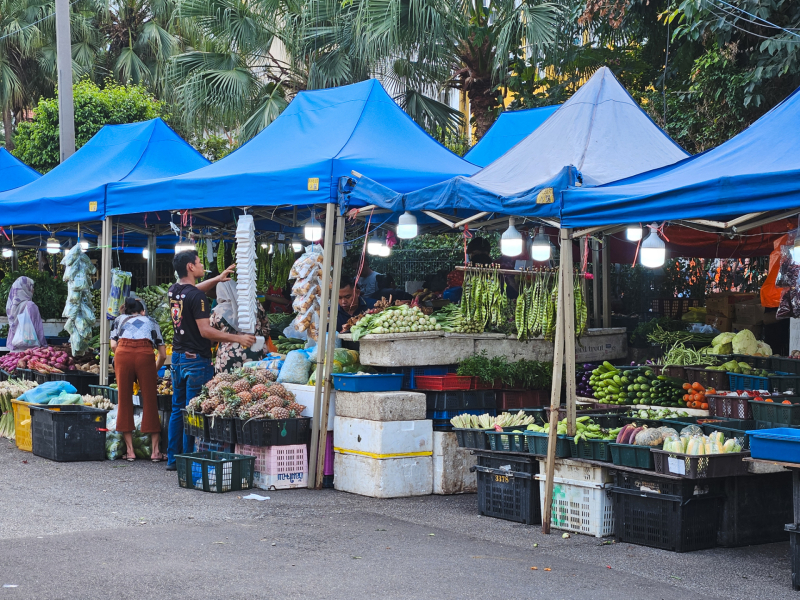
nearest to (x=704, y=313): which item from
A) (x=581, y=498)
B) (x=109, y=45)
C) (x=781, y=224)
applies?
(x=781, y=224)

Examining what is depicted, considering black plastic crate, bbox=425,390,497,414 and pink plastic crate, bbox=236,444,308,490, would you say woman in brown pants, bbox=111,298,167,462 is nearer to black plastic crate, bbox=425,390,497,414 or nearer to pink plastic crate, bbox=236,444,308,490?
pink plastic crate, bbox=236,444,308,490

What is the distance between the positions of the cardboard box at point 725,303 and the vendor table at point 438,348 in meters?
4.04

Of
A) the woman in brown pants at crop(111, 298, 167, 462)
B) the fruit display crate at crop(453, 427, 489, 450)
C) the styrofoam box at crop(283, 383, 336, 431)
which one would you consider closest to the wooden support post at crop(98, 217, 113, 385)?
the woman in brown pants at crop(111, 298, 167, 462)

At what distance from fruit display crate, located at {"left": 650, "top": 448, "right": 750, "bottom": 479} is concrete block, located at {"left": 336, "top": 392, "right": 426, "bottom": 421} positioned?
272cm

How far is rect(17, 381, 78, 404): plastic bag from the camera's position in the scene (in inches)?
458

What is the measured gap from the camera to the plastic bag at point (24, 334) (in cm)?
1443

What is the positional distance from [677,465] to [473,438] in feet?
6.78

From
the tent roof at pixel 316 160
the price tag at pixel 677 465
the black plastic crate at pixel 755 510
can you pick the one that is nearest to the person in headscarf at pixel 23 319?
the tent roof at pixel 316 160

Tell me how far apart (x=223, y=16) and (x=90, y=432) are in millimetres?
10456

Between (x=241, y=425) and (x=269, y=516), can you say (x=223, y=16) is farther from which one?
(x=269, y=516)

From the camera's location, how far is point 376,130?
1027cm

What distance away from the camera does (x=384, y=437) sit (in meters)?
8.84

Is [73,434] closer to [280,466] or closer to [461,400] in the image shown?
[280,466]

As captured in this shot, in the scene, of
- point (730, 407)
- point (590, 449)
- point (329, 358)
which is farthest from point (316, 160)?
point (730, 407)
